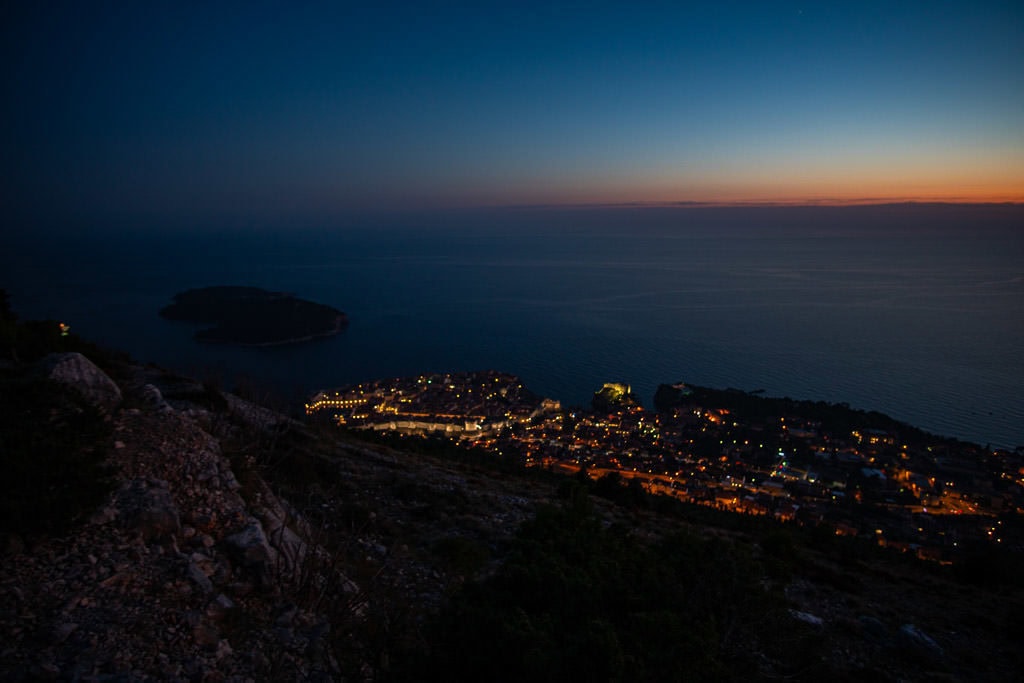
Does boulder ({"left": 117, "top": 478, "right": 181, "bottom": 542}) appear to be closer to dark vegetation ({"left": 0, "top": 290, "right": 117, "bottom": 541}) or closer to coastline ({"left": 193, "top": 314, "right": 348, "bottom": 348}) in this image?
dark vegetation ({"left": 0, "top": 290, "right": 117, "bottom": 541})

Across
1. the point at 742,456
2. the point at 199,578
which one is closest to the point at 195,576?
the point at 199,578

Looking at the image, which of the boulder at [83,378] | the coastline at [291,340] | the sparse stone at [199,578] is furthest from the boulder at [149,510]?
the coastline at [291,340]

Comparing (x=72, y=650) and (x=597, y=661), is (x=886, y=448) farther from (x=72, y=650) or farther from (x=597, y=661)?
(x=72, y=650)

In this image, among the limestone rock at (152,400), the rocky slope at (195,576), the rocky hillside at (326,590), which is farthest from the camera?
the limestone rock at (152,400)

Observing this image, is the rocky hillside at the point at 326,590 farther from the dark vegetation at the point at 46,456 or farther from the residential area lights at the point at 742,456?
the residential area lights at the point at 742,456

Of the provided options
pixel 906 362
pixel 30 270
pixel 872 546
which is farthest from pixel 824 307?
pixel 30 270

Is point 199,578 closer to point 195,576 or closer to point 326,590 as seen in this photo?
point 195,576
